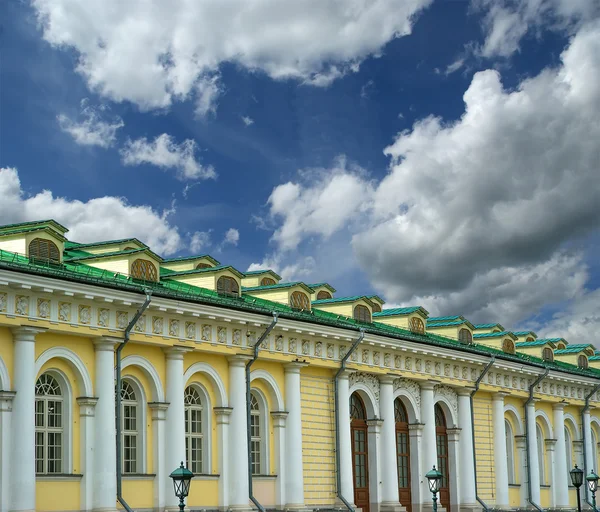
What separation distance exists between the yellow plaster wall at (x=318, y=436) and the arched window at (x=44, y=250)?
9.47m

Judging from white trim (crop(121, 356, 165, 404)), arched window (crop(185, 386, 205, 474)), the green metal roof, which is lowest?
arched window (crop(185, 386, 205, 474))

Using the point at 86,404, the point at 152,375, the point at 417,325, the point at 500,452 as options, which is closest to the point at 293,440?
the point at 152,375

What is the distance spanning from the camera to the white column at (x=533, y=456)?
4003 centimetres

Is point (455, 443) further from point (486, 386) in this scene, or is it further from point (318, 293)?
point (318, 293)

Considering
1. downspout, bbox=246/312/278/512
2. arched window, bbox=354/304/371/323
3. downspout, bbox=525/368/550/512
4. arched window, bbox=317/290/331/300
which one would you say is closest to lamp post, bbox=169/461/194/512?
downspout, bbox=246/312/278/512

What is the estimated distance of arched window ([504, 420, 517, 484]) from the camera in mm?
40062

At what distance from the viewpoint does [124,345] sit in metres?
24.1

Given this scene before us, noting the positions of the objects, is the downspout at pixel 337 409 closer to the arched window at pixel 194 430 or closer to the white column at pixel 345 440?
the white column at pixel 345 440

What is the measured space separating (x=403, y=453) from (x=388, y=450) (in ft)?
6.28

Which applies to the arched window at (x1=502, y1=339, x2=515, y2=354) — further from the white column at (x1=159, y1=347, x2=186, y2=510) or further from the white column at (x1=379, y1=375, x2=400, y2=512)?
the white column at (x1=159, y1=347, x2=186, y2=510)

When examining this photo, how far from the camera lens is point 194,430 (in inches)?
1064

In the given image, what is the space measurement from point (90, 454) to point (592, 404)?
28783 millimetres

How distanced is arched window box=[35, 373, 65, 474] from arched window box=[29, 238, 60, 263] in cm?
257

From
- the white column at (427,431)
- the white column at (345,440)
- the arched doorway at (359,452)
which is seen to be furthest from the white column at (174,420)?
the white column at (427,431)
